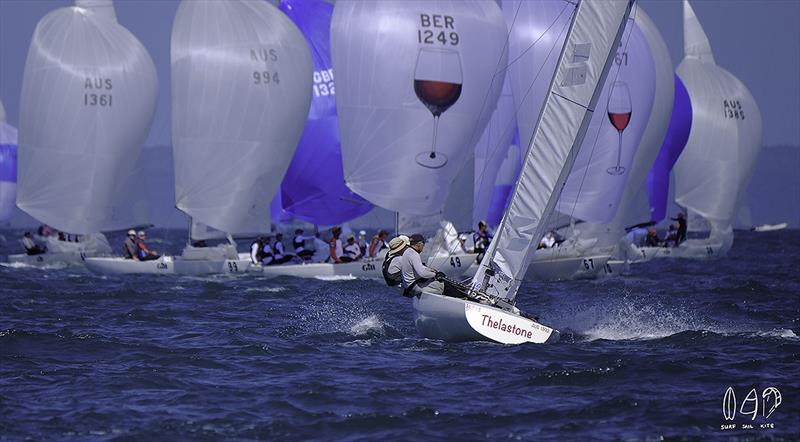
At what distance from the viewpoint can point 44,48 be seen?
3700cm

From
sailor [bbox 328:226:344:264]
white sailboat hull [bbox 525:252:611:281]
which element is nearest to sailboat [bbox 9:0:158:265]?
sailor [bbox 328:226:344:264]

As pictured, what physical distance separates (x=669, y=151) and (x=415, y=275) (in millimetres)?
27787

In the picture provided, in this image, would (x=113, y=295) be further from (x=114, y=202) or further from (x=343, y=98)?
(x=114, y=202)

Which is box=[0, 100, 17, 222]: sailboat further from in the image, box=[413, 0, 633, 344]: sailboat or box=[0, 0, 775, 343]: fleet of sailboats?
box=[413, 0, 633, 344]: sailboat

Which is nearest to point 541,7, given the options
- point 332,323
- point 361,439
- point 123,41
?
point 123,41

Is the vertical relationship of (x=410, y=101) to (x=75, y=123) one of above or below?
above

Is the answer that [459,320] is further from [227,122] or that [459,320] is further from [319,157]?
[319,157]

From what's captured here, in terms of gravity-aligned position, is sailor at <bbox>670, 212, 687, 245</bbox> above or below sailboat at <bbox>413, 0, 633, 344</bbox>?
below

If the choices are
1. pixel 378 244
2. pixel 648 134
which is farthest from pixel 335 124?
pixel 648 134

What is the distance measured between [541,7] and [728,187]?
49.4 feet

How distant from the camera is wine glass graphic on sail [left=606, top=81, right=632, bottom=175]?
31891mm
